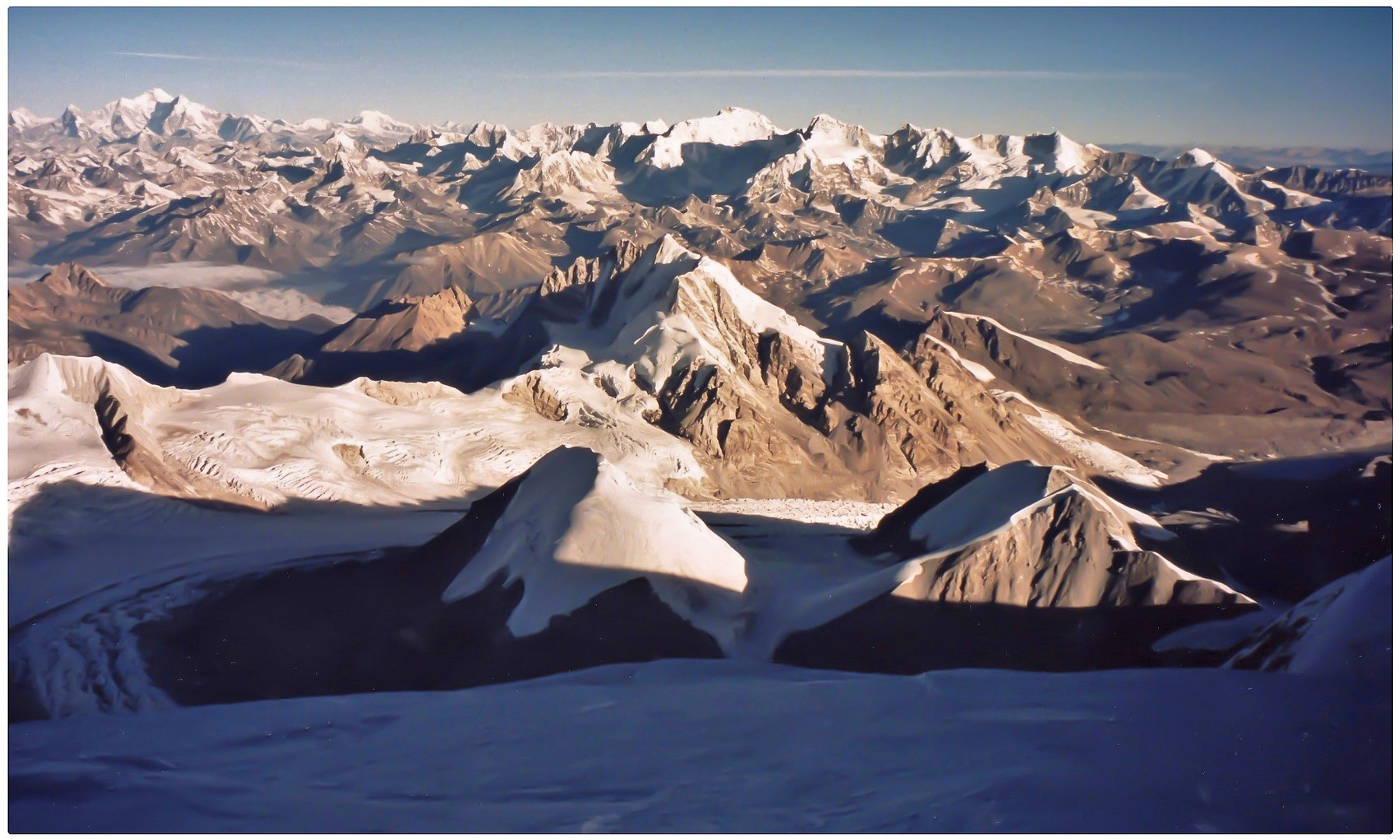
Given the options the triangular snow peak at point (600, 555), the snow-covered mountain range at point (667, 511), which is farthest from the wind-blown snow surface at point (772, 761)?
the triangular snow peak at point (600, 555)

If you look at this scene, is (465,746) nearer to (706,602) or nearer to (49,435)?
(706,602)

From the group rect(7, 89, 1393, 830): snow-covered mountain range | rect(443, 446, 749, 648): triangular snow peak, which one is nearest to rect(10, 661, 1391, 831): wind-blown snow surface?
rect(7, 89, 1393, 830): snow-covered mountain range

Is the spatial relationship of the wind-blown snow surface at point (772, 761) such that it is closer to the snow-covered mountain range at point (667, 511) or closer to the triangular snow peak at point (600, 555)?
the snow-covered mountain range at point (667, 511)

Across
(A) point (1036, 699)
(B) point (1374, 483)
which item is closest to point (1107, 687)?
(A) point (1036, 699)

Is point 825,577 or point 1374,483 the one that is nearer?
point 825,577

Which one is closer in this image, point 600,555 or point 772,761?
point 772,761

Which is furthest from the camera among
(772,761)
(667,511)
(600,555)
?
(667,511)

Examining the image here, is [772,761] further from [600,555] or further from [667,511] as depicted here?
[667,511]

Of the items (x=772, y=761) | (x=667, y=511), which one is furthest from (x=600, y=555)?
(x=772, y=761)
